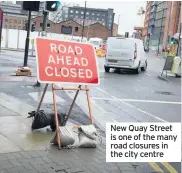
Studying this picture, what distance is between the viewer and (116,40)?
2100 cm

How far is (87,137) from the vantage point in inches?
230

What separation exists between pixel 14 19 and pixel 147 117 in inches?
3275

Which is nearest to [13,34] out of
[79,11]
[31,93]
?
[31,93]

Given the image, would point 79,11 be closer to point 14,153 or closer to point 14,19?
point 14,19

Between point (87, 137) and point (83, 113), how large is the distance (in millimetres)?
2816

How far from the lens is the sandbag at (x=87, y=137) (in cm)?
576

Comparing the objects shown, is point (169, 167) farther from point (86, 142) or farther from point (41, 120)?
point (41, 120)

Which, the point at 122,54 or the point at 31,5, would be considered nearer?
the point at 31,5

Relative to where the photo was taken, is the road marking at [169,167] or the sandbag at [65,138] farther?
the sandbag at [65,138]

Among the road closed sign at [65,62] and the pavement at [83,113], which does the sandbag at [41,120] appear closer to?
the pavement at [83,113]

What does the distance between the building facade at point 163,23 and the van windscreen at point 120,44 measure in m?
67.3

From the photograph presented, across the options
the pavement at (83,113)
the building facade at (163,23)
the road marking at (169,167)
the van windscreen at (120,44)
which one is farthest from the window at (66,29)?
the road marking at (169,167)

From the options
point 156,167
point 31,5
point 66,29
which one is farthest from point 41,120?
point 66,29

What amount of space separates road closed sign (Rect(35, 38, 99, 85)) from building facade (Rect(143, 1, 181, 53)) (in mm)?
82168
